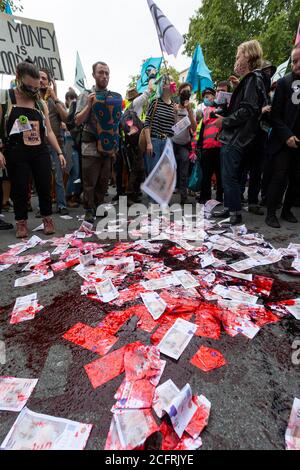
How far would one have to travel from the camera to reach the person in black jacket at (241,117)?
9.66 feet

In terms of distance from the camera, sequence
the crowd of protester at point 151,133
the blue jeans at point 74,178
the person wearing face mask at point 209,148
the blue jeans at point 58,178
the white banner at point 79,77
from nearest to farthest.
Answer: the crowd of protester at point 151,133 → the blue jeans at point 58,178 → the person wearing face mask at point 209,148 → the blue jeans at point 74,178 → the white banner at point 79,77

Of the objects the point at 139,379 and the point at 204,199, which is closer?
the point at 139,379

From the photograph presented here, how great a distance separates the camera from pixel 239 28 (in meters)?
15.0

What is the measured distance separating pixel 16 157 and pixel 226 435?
2.98 m

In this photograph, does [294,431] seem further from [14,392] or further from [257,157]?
[257,157]

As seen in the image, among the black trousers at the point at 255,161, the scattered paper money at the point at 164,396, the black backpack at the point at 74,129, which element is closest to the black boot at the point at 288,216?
the black trousers at the point at 255,161

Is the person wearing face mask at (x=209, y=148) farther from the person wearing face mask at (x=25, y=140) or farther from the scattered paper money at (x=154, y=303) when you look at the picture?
the scattered paper money at (x=154, y=303)

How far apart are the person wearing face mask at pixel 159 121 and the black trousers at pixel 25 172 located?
4.48ft

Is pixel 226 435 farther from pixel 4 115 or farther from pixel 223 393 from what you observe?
pixel 4 115

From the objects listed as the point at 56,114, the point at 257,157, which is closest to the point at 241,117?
the point at 257,157

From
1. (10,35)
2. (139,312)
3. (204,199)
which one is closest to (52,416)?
(139,312)

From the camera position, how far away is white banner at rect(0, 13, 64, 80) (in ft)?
12.4

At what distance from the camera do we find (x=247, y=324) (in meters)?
1.48

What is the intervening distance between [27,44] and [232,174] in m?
3.50
